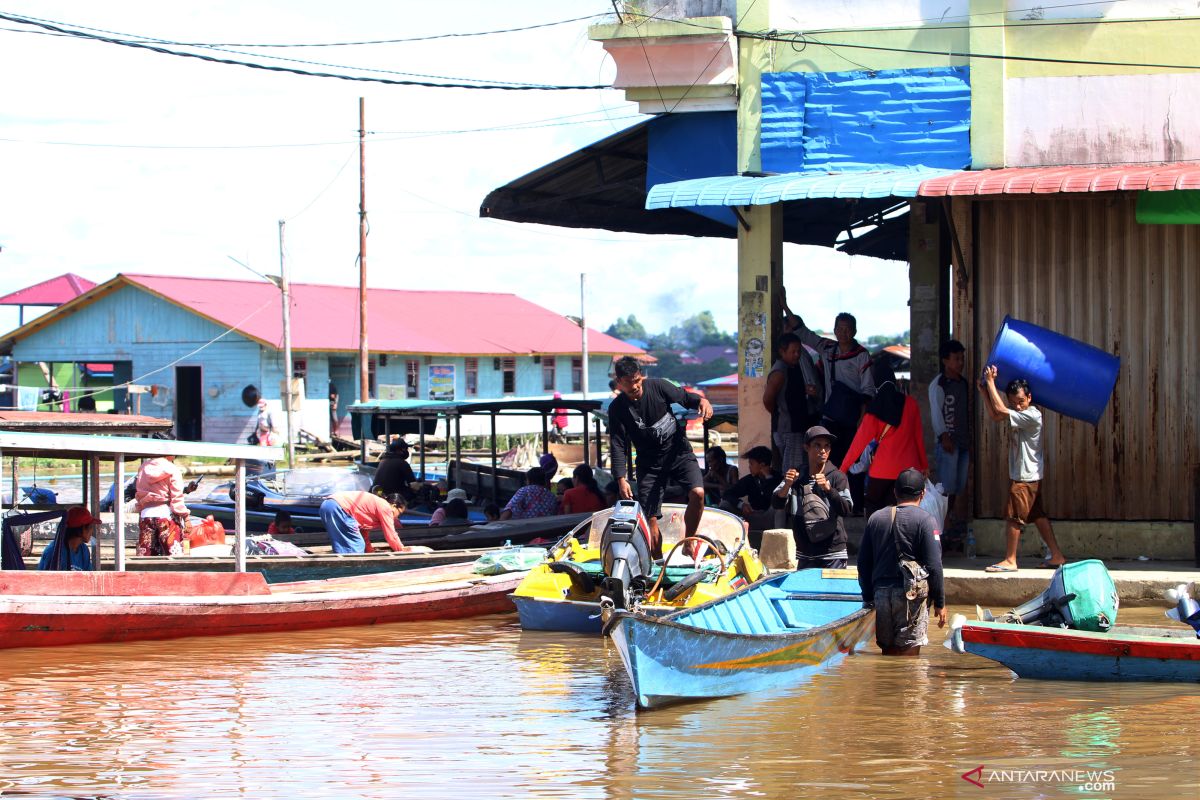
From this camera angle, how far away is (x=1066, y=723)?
25.5ft

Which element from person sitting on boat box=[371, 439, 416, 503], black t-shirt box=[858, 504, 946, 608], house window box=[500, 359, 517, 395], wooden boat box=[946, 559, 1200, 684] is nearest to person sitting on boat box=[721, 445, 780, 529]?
black t-shirt box=[858, 504, 946, 608]

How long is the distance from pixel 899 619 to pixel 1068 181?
14.5 ft

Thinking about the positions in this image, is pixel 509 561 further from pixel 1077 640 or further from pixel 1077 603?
pixel 1077 640

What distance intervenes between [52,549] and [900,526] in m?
7.13

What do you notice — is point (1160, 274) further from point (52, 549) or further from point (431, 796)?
point (52, 549)

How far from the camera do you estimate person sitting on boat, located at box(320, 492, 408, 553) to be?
14.2 meters

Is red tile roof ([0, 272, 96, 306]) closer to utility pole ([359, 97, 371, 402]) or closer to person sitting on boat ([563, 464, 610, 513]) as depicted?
utility pole ([359, 97, 371, 402])

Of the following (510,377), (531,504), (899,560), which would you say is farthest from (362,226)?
(899,560)

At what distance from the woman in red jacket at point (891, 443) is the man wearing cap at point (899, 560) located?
9.74ft

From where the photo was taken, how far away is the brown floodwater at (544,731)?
6.72 metres

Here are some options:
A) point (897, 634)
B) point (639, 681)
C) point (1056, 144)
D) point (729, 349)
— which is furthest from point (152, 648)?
point (729, 349)

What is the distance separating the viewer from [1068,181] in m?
11.3

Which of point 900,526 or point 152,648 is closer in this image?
point 900,526

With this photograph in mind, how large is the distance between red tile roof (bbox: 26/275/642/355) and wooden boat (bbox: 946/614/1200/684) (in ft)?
96.2
